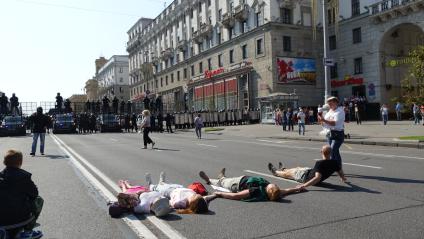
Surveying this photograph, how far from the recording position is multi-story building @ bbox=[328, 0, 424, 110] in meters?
41.2

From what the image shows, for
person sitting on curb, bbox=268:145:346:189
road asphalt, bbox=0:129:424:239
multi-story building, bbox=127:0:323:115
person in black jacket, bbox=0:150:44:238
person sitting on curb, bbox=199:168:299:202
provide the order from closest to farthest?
1. person in black jacket, bbox=0:150:44:238
2. road asphalt, bbox=0:129:424:239
3. person sitting on curb, bbox=199:168:299:202
4. person sitting on curb, bbox=268:145:346:189
5. multi-story building, bbox=127:0:323:115

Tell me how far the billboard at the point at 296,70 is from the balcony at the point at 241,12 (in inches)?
316

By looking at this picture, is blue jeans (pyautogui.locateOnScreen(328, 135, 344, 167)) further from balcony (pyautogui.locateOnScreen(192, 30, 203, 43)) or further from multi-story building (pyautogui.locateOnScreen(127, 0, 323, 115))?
balcony (pyautogui.locateOnScreen(192, 30, 203, 43))

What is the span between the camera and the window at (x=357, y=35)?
45.0 metres

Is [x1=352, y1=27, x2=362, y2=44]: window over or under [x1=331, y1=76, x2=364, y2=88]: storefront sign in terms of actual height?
over

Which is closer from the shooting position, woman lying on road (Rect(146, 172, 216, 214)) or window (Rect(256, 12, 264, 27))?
woman lying on road (Rect(146, 172, 216, 214))

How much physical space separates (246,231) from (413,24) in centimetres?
4017

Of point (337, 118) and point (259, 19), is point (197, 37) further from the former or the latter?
point (337, 118)

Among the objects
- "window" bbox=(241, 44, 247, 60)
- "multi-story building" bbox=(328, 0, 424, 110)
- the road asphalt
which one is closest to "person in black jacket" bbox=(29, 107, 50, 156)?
the road asphalt

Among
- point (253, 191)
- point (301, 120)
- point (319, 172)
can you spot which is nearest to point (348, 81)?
point (301, 120)

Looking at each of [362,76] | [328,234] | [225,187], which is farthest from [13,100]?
[328,234]

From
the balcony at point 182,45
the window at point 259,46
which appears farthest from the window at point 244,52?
the balcony at point 182,45

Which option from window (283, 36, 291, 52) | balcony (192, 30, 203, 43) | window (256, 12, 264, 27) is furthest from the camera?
balcony (192, 30, 203, 43)

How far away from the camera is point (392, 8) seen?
40188mm
